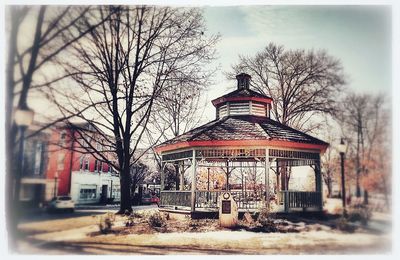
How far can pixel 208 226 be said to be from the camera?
1202 cm

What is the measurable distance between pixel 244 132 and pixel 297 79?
3.30m

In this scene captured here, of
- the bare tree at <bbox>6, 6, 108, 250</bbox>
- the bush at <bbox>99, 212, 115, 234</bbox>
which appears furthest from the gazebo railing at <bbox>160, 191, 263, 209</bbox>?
the bare tree at <bbox>6, 6, 108, 250</bbox>

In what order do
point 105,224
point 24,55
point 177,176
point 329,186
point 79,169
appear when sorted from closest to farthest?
1. point 24,55
2. point 105,224
3. point 79,169
4. point 329,186
5. point 177,176

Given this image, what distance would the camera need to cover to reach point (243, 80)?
1439 centimetres

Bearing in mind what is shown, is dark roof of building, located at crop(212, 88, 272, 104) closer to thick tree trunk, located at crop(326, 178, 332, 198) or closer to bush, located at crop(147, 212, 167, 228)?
thick tree trunk, located at crop(326, 178, 332, 198)

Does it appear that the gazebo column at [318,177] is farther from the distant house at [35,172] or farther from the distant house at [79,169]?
the distant house at [35,172]

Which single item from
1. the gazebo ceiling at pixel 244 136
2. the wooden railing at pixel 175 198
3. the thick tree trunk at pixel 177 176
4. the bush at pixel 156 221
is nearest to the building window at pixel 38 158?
the bush at pixel 156 221

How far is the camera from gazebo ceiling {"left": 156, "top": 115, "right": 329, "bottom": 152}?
12339 millimetres

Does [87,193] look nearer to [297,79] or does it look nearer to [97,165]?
[97,165]

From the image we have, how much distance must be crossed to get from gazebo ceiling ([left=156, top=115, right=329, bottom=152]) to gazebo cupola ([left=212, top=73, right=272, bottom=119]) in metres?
0.65

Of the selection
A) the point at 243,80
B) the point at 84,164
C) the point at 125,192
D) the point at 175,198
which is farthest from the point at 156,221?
the point at 243,80

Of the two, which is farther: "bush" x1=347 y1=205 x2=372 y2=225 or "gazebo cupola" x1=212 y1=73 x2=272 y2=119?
"gazebo cupola" x1=212 y1=73 x2=272 y2=119

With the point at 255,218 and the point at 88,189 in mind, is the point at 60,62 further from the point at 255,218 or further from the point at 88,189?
the point at 255,218

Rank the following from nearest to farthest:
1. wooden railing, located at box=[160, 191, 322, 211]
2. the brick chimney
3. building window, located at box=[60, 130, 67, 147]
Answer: building window, located at box=[60, 130, 67, 147] → wooden railing, located at box=[160, 191, 322, 211] → the brick chimney
